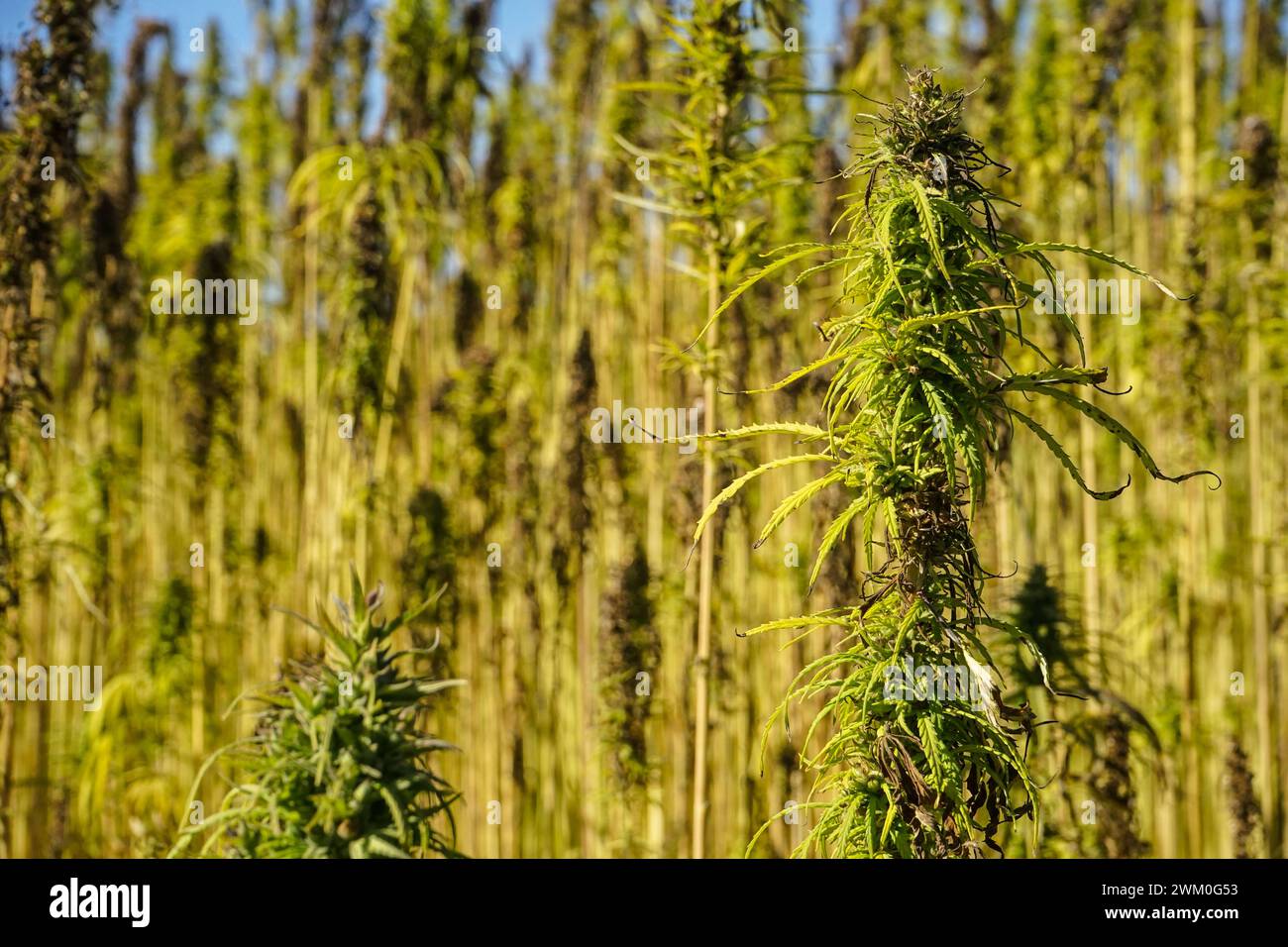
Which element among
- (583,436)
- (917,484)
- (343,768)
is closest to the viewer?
(917,484)

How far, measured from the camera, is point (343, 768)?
7.13 ft

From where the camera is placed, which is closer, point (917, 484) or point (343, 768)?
point (917, 484)

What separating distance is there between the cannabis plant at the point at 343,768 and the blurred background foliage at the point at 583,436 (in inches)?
38.9

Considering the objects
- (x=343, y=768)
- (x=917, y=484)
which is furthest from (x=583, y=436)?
(x=917, y=484)

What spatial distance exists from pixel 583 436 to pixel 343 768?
2857mm

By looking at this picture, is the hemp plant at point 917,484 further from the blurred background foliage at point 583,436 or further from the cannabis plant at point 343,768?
the blurred background foliage at point 583,436

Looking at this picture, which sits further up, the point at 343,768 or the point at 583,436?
the point at 583,436

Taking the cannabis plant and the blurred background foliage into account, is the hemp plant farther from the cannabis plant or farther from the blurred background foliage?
the blurred background foliage

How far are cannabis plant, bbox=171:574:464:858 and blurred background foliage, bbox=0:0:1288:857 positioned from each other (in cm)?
99

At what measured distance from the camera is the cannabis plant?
2.15m

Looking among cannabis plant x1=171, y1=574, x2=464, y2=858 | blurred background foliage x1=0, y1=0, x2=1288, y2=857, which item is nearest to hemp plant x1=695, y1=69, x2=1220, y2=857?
cannabis plant x1=171, y1=574, x2=464, y2=858

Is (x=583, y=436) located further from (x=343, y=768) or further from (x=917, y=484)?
(x=917, y=484)

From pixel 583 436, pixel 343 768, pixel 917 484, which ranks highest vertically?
pixel 583 436
